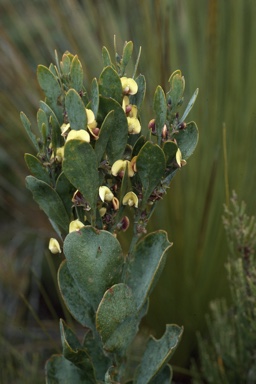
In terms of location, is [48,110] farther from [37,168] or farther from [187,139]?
[187,139]

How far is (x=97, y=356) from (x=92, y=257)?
0.71ft

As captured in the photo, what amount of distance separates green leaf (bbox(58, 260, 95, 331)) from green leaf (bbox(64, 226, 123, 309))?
0.08 m

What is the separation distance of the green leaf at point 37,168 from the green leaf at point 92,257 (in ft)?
0.34

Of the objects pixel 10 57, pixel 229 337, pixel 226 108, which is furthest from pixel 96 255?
pixel 10 57

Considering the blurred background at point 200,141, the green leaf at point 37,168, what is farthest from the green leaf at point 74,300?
the blurred background at point 200,141

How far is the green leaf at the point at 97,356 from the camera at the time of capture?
1000 mm

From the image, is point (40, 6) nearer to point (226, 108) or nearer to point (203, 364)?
point (226, 108)

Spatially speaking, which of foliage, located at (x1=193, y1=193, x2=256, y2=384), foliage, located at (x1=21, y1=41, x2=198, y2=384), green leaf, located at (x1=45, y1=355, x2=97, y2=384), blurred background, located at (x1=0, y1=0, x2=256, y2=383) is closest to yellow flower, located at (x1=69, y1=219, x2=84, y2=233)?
foliage, located at (x1=21, y1=41, x2=198, y2=384)

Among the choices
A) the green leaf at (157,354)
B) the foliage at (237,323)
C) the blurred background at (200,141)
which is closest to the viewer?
the green leaf at (157,354)

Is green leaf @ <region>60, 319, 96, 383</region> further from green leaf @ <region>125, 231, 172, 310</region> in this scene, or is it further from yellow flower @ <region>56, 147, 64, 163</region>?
yellow flower @ <region>56, 147, 64, 163</region>

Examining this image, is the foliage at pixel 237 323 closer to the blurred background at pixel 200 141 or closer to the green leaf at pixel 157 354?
the blurred background at pixel 200 141

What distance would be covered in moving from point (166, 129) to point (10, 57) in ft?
2.99

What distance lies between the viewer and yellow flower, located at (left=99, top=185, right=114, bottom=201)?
85 cm

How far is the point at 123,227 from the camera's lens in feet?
3.08
